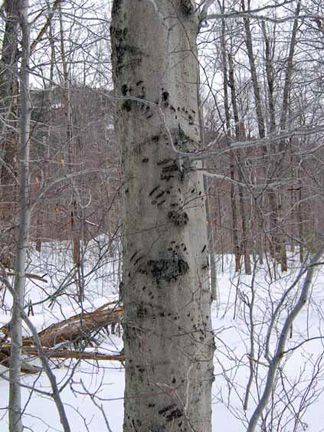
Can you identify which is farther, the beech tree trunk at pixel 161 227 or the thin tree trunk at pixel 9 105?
the thin tree trunk at pixel 9 105

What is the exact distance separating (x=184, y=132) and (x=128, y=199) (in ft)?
1.03

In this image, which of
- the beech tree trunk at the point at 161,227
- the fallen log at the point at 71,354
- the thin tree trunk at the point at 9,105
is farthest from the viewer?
the thin tree trunk at the point at 9,105

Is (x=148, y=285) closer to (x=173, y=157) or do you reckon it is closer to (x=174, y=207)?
(x=174, y=207)

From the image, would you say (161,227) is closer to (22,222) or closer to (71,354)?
(22,222)

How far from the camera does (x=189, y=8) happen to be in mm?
1603

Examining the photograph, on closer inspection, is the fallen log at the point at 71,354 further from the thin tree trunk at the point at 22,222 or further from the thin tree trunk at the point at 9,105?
the thin tree trunk at the point at 9,105

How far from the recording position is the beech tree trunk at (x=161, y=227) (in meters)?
1.46

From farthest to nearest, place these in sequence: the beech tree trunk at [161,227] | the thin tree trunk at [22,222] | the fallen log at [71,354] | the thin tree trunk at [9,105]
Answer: the thin tree trunk at [9,105], the thin tree trunk at [22,222], the fallen log at [71,354], the beech tree trunk at [161,227]

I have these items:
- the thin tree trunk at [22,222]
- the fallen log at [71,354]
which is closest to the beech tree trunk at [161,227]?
the fallen log at [71,354]

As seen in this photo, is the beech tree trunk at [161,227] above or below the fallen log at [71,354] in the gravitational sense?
above

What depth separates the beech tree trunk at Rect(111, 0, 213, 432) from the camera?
4.78 ft

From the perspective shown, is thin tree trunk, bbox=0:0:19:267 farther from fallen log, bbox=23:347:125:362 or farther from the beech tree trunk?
the beech tree trunk

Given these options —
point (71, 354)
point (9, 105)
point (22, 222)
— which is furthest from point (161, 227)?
point (71, 354)

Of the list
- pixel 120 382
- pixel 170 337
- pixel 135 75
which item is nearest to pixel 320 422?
pixel 120 382
